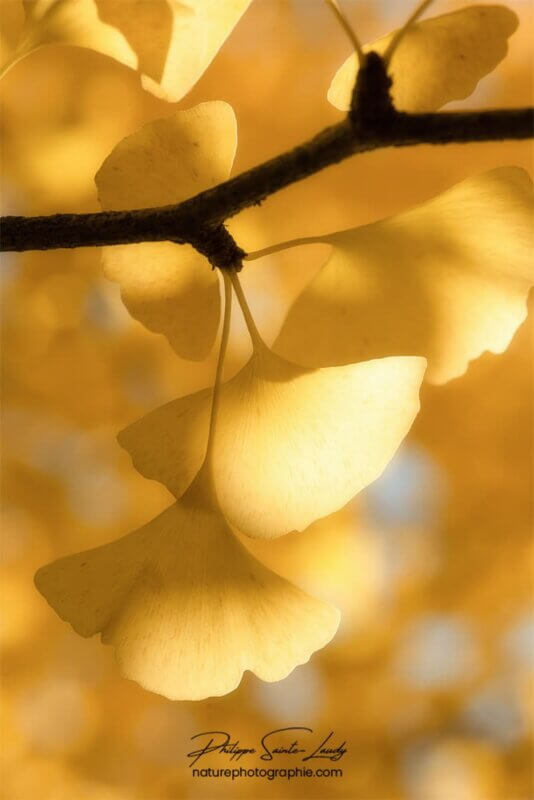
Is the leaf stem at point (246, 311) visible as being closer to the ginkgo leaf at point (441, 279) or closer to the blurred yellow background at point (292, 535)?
the ginkgo leaf at point (441, 279)

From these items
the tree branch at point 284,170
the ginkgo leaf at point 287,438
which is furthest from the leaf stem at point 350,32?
the ginkgo leaf at point 287,438

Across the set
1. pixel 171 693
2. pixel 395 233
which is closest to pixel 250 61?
pixel 395 233

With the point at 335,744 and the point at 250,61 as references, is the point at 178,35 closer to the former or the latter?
the point at 250,61

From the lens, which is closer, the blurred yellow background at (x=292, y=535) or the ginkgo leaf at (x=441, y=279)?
the ginkgo leaf at (x=441, y=279)
